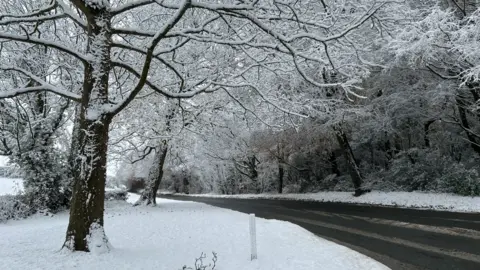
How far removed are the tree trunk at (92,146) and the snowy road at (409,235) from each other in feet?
18.7

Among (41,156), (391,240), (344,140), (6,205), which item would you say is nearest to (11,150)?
(41,156)

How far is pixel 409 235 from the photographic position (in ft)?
31.0

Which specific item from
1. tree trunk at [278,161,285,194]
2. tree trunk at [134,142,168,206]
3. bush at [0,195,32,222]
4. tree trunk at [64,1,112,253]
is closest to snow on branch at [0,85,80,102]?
tree trunk at [64,1,112,253]

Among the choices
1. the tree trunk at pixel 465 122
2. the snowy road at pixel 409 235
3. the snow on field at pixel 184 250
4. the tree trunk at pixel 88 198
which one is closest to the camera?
the snow on field at pixel 184 250

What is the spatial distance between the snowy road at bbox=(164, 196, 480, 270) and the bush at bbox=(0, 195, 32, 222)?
39.1 ft

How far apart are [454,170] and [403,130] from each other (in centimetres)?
544

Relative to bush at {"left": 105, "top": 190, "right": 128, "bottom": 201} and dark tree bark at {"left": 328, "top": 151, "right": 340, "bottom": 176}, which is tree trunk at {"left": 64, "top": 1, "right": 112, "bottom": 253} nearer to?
bush at {"left": 105, "top": 190, "right": 128, "bottom": 201}

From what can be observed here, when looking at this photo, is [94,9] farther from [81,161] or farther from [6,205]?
[6,205]

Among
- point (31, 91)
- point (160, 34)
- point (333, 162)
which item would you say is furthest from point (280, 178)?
point (160, 34)

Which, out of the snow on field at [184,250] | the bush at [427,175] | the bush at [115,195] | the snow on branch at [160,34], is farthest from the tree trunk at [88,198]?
the bush at [115,195]

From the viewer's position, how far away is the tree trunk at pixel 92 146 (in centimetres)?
656

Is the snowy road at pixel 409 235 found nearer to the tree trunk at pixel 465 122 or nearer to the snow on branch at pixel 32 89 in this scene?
the tree trunk at pixel 465 122

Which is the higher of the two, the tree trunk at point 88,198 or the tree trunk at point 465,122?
the tree trunk at point 465,122

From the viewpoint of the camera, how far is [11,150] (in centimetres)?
1655
